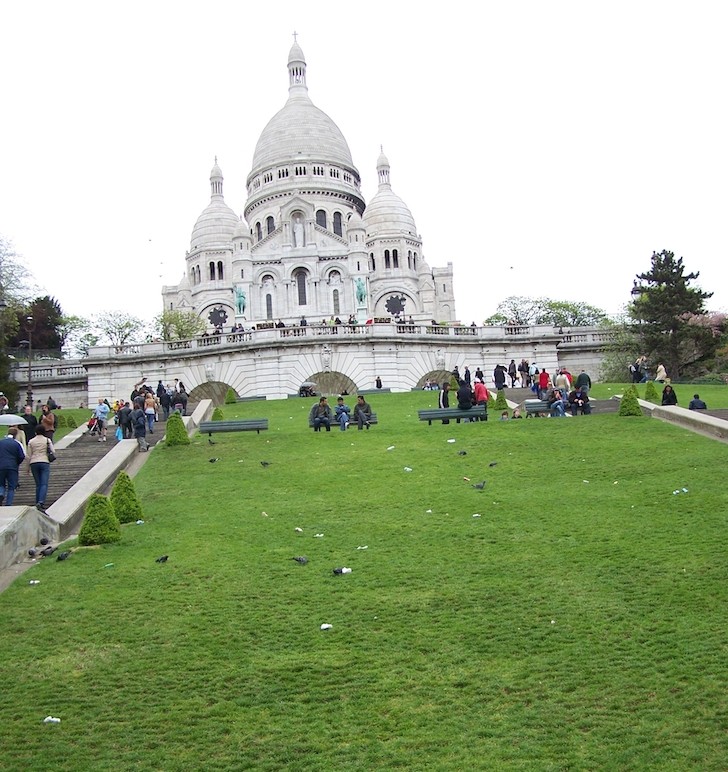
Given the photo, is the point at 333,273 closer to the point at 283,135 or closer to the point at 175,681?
the point at 283,135

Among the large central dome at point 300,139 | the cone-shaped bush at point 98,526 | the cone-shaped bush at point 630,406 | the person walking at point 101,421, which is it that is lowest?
the cone-shaped bush at point 98,526

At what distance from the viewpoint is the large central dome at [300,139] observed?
98.4 meters

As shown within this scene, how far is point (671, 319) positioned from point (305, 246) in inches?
1911

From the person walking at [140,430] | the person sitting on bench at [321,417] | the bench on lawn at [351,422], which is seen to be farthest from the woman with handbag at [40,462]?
the bench on lawn at [351,422]

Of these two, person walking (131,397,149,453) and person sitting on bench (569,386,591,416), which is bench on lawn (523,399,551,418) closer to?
person sitting on bench (569,386,591,416)

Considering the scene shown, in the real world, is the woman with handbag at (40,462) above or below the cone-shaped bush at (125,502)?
above

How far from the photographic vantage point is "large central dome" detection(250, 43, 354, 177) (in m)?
98.4

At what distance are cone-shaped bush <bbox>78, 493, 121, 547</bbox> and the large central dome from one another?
86.4 meters

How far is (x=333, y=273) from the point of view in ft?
293

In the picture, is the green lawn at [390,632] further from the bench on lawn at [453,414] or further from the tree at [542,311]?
the tree at [542,311]

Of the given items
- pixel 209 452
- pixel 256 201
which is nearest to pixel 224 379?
pixel 209 452

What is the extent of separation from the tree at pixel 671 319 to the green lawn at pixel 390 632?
1182 inches

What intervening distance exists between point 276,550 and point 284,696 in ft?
14.7

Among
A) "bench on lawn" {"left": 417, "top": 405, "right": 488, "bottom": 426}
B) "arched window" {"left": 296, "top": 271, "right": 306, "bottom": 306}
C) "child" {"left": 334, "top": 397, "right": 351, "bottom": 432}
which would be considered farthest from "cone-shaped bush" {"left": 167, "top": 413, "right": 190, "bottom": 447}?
"arched window" {"left": 296, "top": 271, "right": 306, "bottom": 306}
